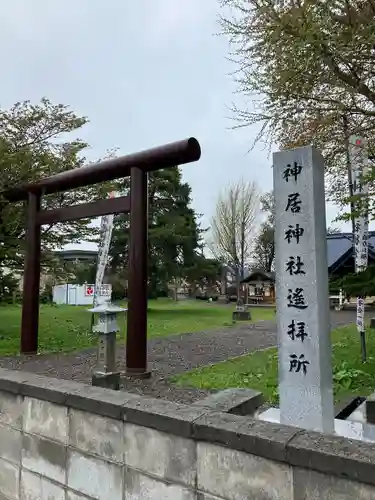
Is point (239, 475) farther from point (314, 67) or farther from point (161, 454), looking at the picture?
point (314, 67)

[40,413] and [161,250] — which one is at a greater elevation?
[161,250]

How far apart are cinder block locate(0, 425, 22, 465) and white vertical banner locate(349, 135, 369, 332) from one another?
522 cm

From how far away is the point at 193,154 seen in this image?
589 centimetres

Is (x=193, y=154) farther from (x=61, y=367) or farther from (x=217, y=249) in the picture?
(x=217, y=249)

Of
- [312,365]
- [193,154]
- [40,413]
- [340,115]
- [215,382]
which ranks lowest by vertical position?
[215,382]

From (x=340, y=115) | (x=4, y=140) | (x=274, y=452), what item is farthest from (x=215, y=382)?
(x=4, y=140)

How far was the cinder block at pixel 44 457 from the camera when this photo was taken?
2838 millimetres

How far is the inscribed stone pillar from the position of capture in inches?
111

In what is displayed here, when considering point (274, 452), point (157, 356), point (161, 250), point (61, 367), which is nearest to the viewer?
point (274, 452)

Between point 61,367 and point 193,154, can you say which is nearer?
point 193,154

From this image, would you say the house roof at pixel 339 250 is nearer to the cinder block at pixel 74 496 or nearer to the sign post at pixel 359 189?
the sign post at pixel 359 189

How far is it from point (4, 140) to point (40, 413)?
25.0 ft

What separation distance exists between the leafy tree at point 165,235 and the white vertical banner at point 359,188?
45.5 ft

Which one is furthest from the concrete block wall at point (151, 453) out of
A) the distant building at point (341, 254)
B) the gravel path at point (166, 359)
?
the distant building at point (341, 254)
